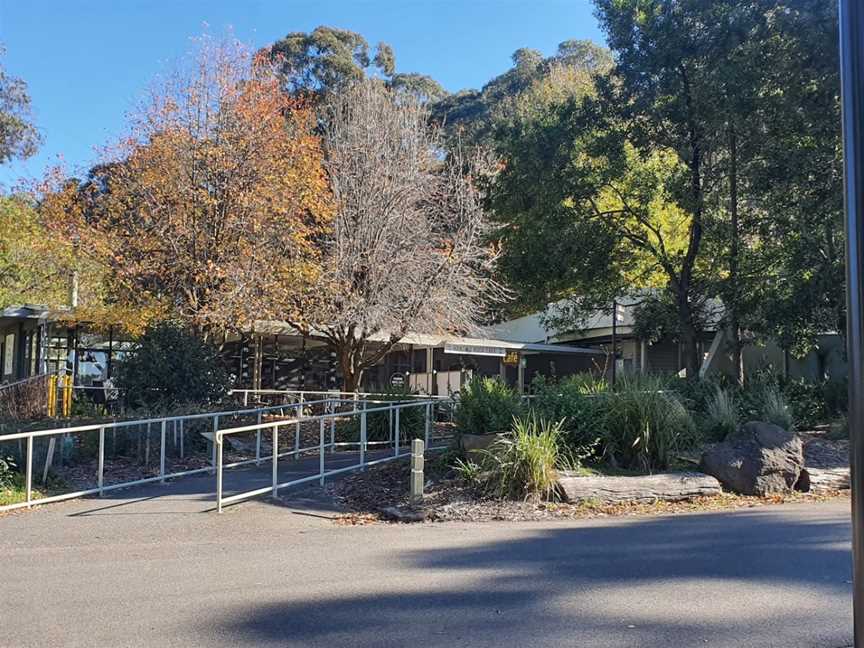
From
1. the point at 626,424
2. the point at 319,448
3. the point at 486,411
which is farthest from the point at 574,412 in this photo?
the point at 319,448

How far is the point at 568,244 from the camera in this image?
18.1 meters

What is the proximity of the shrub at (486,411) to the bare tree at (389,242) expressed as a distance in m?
8.21

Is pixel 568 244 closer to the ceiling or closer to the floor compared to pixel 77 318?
closer to the ceiling

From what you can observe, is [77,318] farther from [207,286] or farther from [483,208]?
[483,208]

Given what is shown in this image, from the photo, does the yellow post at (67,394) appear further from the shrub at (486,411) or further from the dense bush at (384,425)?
the shrub at (486,411)

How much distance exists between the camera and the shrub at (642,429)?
36.6 ft

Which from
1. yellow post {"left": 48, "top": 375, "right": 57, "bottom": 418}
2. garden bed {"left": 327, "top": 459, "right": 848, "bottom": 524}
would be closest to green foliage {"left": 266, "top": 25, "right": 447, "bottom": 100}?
yellow post {"left": 48, "top": 375, "right": 57, "bottom": 418}

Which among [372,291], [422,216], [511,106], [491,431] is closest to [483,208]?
[422,216]

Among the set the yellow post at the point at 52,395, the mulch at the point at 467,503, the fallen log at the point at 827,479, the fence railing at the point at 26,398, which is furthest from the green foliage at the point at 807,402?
the yellow post at the point at 52,395

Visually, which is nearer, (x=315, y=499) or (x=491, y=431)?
(x=315, y=499)

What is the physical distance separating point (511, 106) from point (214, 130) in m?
28.9

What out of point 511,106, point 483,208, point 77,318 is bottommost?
point 77,318

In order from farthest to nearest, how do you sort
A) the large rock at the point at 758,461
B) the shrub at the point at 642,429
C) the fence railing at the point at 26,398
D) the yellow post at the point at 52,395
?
the yellow post at the point at 52,395 < the fence railing at the point at 26,398 < the shrub at the point at 642,429 < the large rock at the point at 758,461

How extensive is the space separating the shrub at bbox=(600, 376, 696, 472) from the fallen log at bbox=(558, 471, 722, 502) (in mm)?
735
